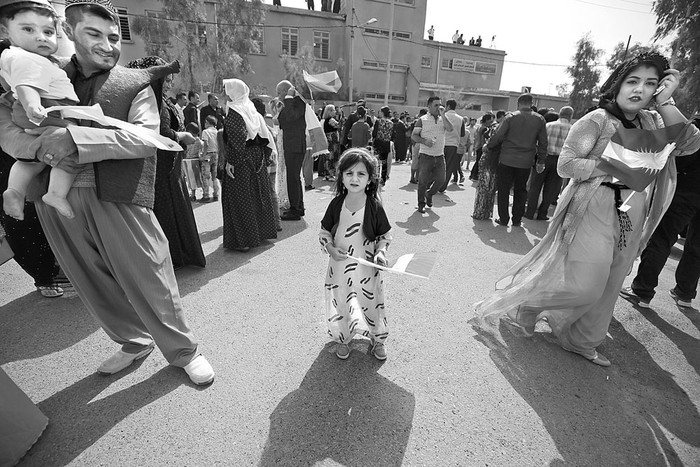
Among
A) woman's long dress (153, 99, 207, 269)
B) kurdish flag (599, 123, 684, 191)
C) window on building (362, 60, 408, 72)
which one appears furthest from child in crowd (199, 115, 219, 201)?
window on building (362, 60, 408, 72)

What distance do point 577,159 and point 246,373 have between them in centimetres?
275

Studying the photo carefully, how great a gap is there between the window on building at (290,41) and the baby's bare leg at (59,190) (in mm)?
26596

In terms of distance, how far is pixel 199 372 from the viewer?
2232 millimetres

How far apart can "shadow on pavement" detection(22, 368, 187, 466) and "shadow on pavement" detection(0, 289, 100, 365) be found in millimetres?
632

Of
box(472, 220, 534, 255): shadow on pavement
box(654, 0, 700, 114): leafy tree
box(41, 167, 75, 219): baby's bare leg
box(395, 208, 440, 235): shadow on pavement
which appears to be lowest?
box(472, 220, 534, 255): shadow on pavement

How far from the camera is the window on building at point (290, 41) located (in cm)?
2489

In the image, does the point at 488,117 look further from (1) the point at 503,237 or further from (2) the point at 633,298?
(2) the point at 633,298

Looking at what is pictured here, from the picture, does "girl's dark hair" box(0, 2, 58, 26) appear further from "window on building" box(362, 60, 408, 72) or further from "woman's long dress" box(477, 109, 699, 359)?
"window on building" box(362, 60, 408, 72)

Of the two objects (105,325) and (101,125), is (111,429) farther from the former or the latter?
(101,125)

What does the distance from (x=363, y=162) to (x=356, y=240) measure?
507 millimetres

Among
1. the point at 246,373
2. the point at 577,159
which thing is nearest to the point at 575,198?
the point at 577,159

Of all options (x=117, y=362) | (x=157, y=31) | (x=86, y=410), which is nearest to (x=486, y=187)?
(x=117, y=362)

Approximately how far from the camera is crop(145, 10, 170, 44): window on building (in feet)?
59.4

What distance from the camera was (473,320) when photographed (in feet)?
10.2
